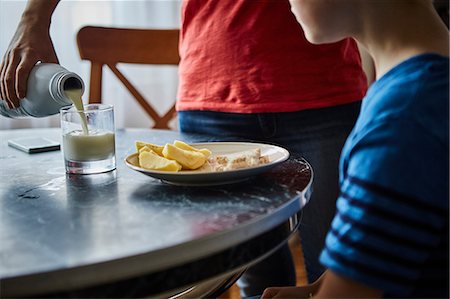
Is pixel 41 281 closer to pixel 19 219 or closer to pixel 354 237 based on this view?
pixel 19 219

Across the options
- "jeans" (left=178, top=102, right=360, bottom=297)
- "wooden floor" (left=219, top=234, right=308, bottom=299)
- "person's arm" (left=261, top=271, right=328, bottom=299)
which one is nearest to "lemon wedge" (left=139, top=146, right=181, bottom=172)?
"person's arm" (left=261, top=271, right=328, bottom=299)

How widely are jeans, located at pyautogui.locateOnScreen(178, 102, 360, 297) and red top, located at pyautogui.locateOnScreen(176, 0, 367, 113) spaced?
0.02 m

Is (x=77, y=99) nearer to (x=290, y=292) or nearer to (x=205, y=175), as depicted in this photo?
(x=205, y=175)

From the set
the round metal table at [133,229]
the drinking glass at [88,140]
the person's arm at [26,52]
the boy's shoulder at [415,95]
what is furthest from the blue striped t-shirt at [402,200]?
the person's arm at [26,52]

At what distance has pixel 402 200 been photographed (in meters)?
0.63

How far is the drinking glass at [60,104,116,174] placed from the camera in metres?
0.94

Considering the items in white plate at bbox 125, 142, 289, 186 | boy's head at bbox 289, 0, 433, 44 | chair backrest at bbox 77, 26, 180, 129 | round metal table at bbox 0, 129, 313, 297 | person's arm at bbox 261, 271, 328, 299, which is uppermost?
boy's head at bbox 289, 0, 433, 44

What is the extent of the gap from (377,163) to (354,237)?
81 millimetres

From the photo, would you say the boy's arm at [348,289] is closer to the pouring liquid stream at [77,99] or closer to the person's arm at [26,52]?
the pouring liquid stream at [77,99]

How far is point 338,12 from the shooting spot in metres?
0.77

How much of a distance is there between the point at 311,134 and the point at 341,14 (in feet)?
1.46

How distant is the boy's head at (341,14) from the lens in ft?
2.44

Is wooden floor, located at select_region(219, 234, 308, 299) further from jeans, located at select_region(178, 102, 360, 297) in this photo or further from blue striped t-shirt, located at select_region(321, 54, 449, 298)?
blue striped t-shirt, located at select_region(321, 54, 449, 298)

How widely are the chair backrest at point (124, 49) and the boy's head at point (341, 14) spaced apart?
0.99 metres
